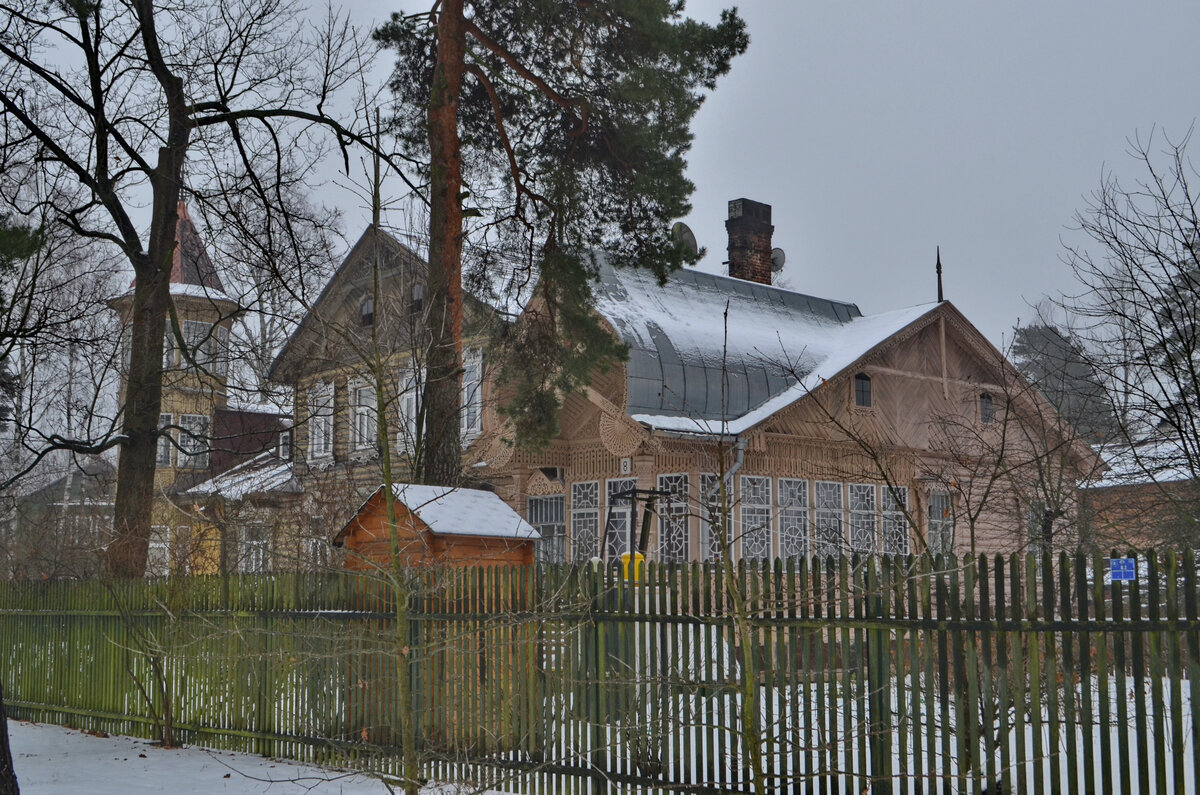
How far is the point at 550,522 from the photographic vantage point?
Answer: 22500 mm

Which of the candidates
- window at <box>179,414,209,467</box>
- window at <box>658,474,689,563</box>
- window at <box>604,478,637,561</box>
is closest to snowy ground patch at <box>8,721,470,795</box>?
window at <box>179,414,209,467</box>

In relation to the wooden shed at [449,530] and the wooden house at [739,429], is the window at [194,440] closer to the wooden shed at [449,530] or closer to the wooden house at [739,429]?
the wooden house at [739,429]

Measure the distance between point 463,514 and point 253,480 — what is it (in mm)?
18632

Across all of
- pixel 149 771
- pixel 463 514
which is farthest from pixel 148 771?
pixel 463 514

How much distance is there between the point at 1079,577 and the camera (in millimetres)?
6980

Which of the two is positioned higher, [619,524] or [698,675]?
[619,524]

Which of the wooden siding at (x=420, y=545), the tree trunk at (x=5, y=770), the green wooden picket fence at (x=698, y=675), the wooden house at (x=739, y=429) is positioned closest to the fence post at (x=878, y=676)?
the green wooden picket fence at (x=698, y=675)

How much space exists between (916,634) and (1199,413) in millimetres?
4090

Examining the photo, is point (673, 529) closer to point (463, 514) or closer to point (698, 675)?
point (463, 514)

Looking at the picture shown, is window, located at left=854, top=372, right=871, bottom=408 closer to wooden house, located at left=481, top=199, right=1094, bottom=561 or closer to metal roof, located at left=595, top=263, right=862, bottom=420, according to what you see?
wooden house, located at left=481, top=199, right=1094, bottom=561

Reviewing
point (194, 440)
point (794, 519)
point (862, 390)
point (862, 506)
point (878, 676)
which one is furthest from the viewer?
point (194, 440)

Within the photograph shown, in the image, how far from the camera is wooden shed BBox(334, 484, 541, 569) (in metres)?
10.6

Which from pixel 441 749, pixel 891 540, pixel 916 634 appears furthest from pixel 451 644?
pixel 891 540

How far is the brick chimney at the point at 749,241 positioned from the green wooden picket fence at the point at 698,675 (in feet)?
60.2
